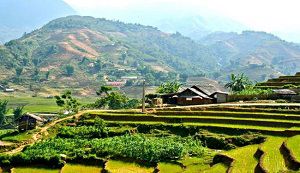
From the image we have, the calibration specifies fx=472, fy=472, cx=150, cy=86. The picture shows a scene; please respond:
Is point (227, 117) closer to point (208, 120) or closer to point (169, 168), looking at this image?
point (208, 120)

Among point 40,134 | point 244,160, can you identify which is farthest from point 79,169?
point 244,160

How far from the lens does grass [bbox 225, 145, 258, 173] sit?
23469mm

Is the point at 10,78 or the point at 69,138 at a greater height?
the point at 10,78

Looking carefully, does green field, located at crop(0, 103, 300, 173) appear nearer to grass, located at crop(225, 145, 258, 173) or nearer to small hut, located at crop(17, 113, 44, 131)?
grass, located at crop(225, 145, 258, 173)

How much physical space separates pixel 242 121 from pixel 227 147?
13.0ft

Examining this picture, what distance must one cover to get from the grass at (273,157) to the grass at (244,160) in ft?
2.48

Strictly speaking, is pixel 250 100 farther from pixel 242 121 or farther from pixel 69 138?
pixel 69 138

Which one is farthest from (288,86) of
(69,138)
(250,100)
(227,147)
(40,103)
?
(40,103)

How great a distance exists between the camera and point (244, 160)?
83.6ft

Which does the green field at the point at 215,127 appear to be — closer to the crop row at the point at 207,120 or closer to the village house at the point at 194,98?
the crop row at the point at 207,120

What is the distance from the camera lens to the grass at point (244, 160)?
23.5 m

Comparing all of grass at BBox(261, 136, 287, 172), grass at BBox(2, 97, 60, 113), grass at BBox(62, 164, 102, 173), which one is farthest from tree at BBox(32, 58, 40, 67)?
grass at BBox(261, 136, 287, 172)

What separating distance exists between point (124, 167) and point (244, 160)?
8109 millimetres

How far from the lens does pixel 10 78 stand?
14362cm
